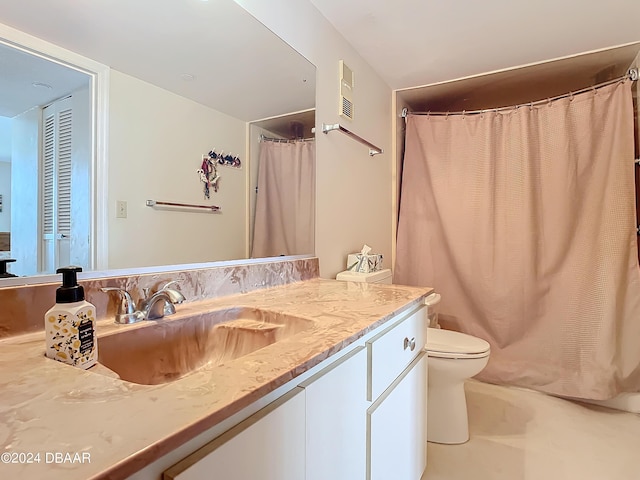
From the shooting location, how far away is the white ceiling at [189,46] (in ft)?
2.57

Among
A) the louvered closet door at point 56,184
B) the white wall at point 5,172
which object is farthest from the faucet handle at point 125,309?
the white wall at point 5,172

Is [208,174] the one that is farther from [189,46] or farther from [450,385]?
[450,385]

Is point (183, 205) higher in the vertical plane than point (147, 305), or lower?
higher

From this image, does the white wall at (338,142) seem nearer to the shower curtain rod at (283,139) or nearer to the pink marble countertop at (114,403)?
the shower curtain rod at (283,139)

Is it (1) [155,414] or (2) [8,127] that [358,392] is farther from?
(2) [8,127]

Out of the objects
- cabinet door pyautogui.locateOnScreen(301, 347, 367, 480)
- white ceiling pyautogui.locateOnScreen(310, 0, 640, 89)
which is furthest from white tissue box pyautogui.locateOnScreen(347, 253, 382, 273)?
white ceiling pyautogui.locateOnScreen(310, 0, 640, 89)

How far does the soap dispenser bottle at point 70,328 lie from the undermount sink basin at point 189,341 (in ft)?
0.38

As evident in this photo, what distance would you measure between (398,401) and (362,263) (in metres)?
0.82

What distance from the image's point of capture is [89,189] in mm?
841

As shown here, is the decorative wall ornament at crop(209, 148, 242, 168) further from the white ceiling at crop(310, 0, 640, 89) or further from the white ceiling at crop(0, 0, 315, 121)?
the white ceiling at crop(310, 0, 640, 89)

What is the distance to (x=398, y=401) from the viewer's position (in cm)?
102

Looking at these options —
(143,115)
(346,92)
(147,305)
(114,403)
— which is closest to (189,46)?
(143,115)

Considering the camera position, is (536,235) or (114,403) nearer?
(114,403)

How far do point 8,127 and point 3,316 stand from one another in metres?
0.39
